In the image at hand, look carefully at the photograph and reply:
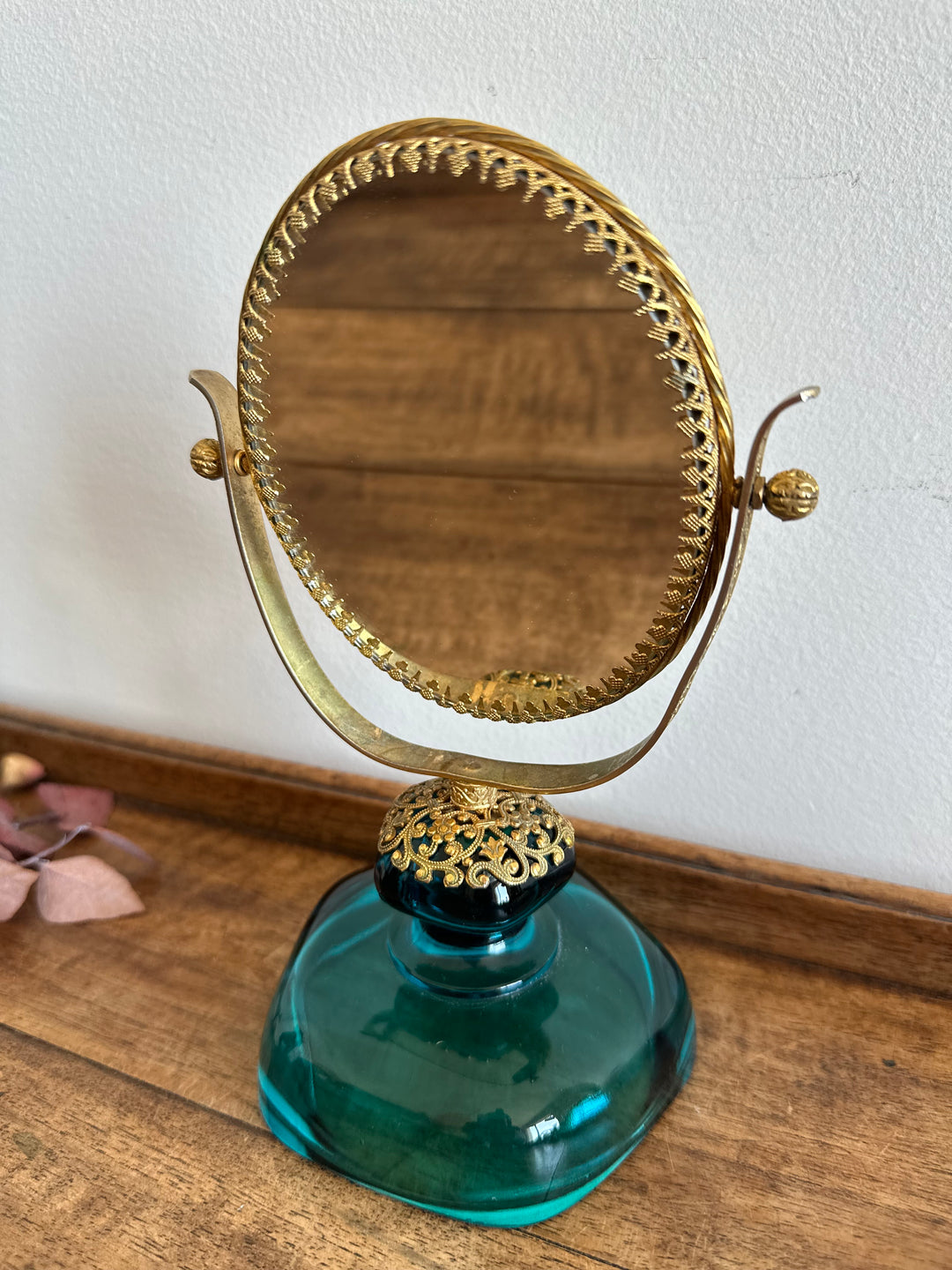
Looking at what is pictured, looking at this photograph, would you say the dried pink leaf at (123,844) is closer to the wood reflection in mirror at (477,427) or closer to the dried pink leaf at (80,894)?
the dried pink leaf at (80,894)

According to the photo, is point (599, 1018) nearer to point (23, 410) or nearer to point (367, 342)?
point (367, 342)

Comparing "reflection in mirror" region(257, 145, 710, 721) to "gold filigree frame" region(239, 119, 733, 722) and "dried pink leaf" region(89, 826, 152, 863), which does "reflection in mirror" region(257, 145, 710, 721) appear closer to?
"gold filigree frame" region(239, 119, 733, 722)

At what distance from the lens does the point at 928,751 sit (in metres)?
0.56

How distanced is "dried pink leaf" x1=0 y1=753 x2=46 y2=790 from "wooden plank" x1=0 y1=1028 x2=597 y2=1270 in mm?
326

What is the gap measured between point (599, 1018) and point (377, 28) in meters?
0.55

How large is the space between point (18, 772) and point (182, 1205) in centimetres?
44

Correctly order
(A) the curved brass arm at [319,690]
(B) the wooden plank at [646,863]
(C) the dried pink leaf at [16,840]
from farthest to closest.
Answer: (C) the dried pink leaf at [16,840] → (B) the wooden plank at [646,863] → (A) the curved brass arm at [319,690]

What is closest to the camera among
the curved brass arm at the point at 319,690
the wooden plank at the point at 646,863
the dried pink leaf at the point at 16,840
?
the curved brass arm at the point at 319,690

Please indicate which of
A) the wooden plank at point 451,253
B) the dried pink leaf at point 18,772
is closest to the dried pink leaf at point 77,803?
the dried pink leaf at point 18,772

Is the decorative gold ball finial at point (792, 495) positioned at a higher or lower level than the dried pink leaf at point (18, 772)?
higher

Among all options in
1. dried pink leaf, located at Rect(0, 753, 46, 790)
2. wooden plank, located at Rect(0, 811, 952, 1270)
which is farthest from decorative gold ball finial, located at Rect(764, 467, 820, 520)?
dried pink leaf, located at Rect(0, 753, 46, 790)

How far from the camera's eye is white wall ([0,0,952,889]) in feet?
1.52

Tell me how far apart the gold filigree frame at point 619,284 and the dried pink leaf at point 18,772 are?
1.56 ft

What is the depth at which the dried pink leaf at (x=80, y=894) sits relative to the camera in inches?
24.6
